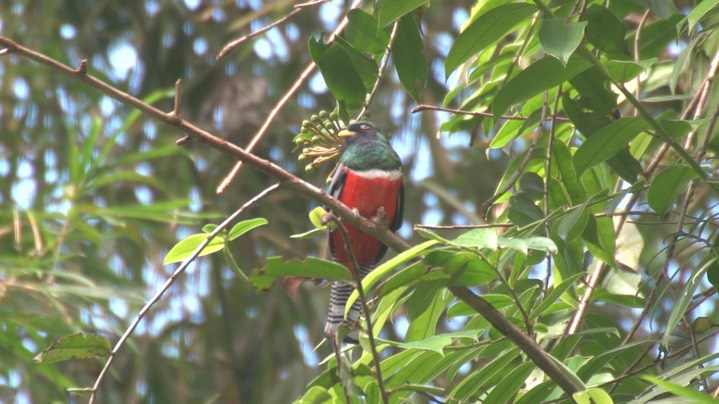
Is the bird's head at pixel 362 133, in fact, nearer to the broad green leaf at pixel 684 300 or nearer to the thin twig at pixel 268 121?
the thin twig at pixel 268 121

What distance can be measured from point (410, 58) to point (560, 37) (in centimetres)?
53

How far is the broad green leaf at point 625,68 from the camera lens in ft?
7.56

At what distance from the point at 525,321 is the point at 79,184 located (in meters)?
3.98

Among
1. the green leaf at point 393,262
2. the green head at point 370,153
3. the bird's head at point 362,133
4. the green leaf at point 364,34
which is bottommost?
the green leaf at point 393,262

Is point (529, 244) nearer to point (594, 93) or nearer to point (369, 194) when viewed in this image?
point (594, 93)

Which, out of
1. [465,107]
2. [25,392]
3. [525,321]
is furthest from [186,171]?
[525,321]

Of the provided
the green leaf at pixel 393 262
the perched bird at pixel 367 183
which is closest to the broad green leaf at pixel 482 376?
the green leaf at pixel 393 262

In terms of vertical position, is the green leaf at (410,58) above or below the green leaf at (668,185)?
above

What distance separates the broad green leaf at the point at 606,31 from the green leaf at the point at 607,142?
9.6 inches

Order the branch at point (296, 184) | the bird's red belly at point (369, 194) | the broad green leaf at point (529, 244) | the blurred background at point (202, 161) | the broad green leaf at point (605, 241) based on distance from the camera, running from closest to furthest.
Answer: the branch at point (296, 184) < the broad green leaf at point (529, 244) < the broad green leaf at point (605, 241) < the bird's red belly at point (369, 194) < the blurred background at point (202, 161)

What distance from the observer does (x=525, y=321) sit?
7.66 ft

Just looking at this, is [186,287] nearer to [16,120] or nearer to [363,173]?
[16,120]

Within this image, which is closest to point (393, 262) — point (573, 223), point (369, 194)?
point (573, 223)

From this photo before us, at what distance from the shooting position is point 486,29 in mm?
2350
